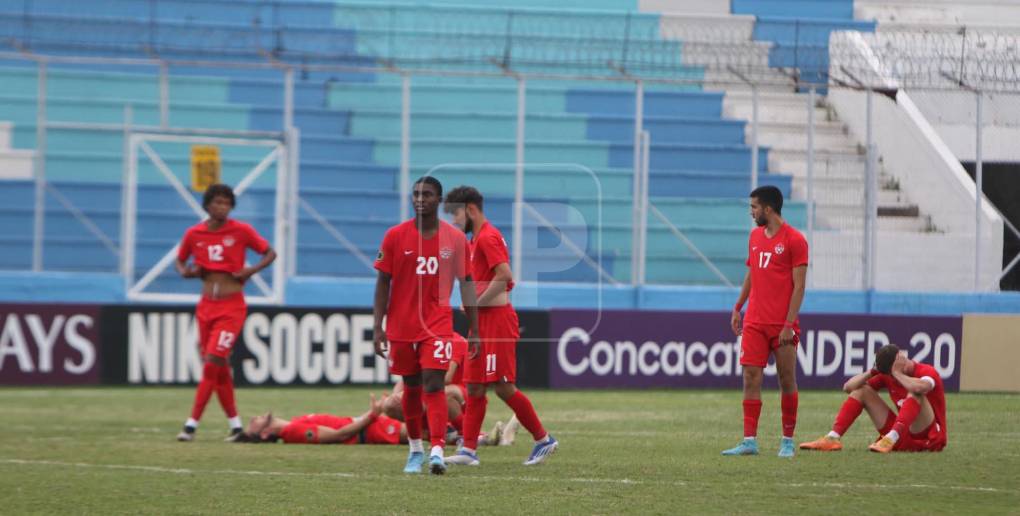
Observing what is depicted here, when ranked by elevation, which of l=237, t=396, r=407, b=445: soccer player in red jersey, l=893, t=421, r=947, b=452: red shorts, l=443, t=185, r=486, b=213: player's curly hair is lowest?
l=237, t=396, r=407, b=445: soccer player in red jersey

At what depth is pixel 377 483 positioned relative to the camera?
367 inches

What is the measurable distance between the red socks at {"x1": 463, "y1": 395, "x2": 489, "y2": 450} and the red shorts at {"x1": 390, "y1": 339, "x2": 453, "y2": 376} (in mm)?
738

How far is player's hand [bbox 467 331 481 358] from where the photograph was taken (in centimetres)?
1009

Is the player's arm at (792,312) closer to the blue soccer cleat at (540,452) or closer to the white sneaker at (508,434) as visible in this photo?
the blue soccer cleat at (540,452)

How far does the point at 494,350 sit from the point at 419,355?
2.39 ft

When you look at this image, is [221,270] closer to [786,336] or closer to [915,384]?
[786,336]

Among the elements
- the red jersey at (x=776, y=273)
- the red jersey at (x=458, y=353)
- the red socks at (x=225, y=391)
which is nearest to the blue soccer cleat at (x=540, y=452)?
the red jersey at (x=458, y=353)

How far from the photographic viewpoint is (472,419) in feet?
34.9

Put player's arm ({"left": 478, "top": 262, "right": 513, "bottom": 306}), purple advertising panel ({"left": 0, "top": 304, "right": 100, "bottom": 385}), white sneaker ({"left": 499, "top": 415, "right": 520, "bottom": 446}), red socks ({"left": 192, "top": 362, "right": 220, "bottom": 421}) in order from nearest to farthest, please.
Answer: player's arm ({"left": 478, "top": 262, "right": 513, "bottom": 306}), white sneaker ({"left": 499, "top": 415, "right": 520, "bottom": 446}), red socks ({"left": 192, "top": 362, "right": 220, "bottom": 421}), purple advertising panel ({"left": 0, "top": 304, "right": 100, "bottom": 385})

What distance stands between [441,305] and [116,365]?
10130 mm

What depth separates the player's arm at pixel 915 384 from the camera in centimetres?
1121

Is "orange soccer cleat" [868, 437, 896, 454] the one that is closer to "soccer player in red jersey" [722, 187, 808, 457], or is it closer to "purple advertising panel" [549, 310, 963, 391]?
"soccer player in red jersey" [722, 187, 808, 457]

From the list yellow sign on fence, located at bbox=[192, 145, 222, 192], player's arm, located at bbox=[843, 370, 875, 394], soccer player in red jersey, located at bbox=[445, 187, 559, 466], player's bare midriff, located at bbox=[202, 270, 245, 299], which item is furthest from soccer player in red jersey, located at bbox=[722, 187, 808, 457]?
yellow sign on fence, located at bbox=[192, 145, 222, 192]

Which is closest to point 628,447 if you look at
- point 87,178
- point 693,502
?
point 693,502
